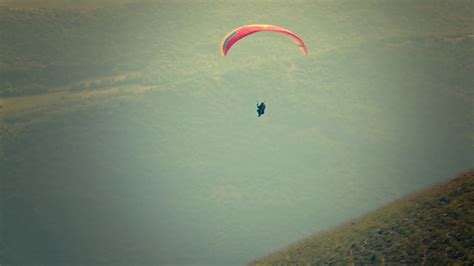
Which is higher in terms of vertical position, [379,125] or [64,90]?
[64,90]

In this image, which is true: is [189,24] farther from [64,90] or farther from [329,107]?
[329,107]

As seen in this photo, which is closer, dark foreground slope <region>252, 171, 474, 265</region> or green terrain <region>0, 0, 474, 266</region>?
dark foreground slope <region>252, 171, 474, 265</region>

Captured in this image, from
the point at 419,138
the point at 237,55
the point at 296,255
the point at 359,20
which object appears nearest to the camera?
the point at 296,255

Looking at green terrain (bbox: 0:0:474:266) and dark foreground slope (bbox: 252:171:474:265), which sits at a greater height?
green terrain (bbox: 0:0:474:266)

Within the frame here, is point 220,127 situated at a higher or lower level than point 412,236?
higher

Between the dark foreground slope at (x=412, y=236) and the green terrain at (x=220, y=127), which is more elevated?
the green terrain at (x=220, y=127)

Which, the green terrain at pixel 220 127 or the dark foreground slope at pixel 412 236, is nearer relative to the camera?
the dark foreground slope at pixel 412 236

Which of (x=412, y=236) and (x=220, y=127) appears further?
(x=220, y=127)

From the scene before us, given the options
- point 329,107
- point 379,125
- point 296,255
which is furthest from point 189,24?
point 296,255
